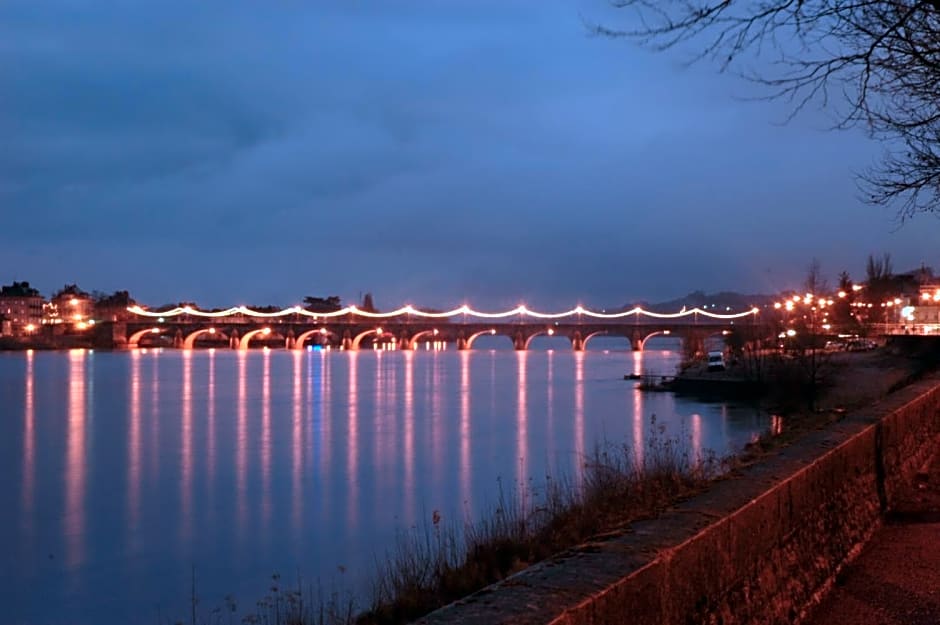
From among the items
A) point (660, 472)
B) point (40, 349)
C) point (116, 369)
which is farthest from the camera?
point (40, 349)

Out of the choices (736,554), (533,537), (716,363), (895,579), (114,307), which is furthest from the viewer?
(114,307)

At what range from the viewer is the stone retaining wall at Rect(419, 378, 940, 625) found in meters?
3.62

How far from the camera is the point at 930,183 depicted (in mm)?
7852

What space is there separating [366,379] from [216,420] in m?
33.8

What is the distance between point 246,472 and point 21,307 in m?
171

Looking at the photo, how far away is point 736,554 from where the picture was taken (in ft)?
16.4

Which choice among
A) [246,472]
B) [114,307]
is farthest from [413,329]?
[246,472]

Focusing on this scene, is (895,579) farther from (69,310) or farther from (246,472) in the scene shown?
(69,310)

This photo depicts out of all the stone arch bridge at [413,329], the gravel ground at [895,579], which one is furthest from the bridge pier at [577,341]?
the gravel ground at [895,579]

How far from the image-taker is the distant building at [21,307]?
17029 cm

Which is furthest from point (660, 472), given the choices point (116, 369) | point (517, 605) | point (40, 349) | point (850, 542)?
point (40, 349)

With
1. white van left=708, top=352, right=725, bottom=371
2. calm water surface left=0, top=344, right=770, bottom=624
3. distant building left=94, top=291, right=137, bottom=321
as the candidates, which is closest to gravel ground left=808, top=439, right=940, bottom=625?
calm water surface left=0, top=344, right=770, bottom=624

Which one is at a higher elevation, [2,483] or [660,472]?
[660,472]

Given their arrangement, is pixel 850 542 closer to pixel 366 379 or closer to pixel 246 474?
pixel 246 474
